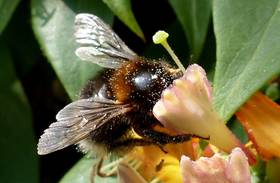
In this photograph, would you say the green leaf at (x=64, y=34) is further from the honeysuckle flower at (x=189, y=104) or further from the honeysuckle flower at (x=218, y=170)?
the honeysuckle flower at (x=218, y=170)

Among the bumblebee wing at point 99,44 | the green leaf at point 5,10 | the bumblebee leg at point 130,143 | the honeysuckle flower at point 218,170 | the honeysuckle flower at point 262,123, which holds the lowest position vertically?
the bumblebee leg at point 130,143

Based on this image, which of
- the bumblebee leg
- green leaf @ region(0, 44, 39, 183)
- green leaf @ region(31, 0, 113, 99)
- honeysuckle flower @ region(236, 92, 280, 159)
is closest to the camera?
honeysuckle flower @ region(236, 92, 280, 159)

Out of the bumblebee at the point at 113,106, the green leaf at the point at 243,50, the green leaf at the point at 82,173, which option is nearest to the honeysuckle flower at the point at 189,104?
the green leaf at the point at 243,50

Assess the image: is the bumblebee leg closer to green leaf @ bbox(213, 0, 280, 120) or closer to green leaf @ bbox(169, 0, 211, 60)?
green leaf @ bbox(169, 0, 211, 60)

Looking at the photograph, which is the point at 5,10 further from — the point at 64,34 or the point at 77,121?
the point at 77,121

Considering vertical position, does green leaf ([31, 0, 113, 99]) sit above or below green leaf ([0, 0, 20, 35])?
below

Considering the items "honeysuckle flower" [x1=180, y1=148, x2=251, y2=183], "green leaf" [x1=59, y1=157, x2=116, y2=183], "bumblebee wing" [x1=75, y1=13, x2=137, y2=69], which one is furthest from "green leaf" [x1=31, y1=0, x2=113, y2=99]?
"honeysuckle flower" [x1=180, y1=148, x2=251, y2=183]

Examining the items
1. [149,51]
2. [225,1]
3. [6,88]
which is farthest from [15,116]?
[225,1]

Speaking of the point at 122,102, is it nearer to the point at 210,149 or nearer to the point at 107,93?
the point at 107,93
